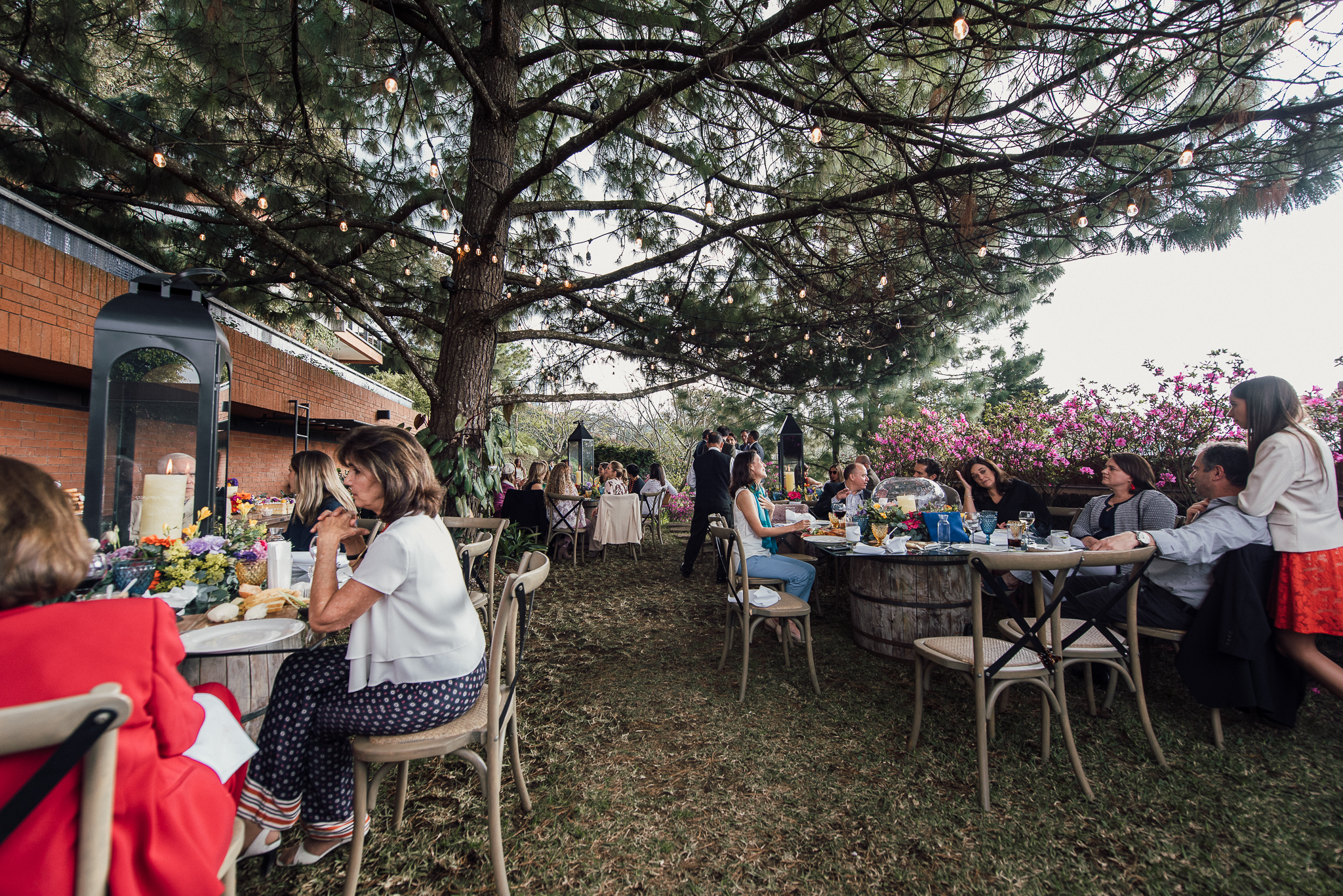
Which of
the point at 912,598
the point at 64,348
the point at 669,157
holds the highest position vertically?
the point at 669,157

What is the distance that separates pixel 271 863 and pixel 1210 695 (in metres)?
3.72

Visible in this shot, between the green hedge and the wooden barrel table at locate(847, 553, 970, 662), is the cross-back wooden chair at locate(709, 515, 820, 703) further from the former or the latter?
the green hedge

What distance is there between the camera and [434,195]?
17.4 ft

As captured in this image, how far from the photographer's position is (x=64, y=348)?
13.9 feet

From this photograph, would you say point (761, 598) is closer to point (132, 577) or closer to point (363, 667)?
point (363, 667)

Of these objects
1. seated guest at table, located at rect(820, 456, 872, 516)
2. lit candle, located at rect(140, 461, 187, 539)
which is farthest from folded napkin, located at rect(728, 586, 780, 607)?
lit candle, located at rect(140, 461, 187, 539)

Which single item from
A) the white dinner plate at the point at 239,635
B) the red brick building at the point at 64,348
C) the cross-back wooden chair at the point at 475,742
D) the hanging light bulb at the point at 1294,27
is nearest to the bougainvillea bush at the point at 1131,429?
the hanging light bulb at the point at 1294,27

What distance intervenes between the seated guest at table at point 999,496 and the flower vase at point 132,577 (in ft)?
14.7

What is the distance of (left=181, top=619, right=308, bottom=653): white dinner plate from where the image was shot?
1451 millimetres

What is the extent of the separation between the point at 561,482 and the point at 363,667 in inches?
224

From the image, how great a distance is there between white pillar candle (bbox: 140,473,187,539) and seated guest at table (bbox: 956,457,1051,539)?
187 inches

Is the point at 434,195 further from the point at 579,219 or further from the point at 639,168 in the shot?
the point at 639,168

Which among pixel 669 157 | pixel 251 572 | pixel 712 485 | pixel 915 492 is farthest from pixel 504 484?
pixel 251 572

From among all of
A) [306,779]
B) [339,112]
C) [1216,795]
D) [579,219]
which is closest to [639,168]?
[579,219]
